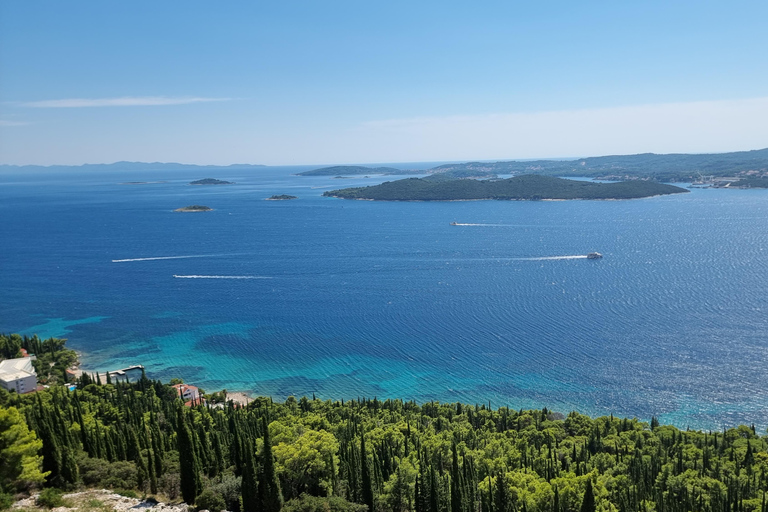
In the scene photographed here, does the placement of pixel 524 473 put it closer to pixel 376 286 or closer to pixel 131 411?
pixel 131 411

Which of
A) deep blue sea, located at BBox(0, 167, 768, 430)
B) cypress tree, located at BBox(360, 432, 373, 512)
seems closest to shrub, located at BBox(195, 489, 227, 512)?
cypress tree, located at BBox(360, 432, 373, 512)

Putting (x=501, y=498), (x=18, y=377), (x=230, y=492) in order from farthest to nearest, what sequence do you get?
(x=18, y=377), (x=230, y=492), (x=501, y=498)

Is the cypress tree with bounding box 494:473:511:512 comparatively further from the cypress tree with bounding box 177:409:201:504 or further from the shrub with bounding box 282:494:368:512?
the cypress tree with bounding box 177:409:201:504

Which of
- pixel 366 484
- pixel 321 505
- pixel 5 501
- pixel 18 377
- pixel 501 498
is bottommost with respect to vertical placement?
pixel 18 377

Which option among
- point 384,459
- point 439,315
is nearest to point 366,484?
point 384,459

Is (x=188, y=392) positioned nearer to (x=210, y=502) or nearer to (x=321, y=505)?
(x=210, y=502)

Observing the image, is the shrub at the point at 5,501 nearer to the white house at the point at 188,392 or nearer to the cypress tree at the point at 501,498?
the cypress tree at the point at 501,498

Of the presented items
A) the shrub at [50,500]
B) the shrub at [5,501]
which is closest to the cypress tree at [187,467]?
the shrub at [50,500]
